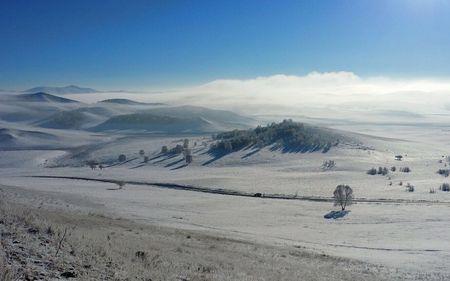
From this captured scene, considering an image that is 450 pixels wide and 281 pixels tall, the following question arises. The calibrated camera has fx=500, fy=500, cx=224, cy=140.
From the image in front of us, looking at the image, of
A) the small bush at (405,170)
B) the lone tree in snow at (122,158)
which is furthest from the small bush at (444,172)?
the lone tree in snow at (122,158)

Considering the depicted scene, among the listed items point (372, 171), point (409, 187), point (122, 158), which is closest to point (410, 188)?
point (409, 187)

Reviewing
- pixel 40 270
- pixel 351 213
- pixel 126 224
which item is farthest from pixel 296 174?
pixel 40 270

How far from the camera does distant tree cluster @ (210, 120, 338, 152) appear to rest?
336 ft

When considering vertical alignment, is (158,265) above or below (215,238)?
above

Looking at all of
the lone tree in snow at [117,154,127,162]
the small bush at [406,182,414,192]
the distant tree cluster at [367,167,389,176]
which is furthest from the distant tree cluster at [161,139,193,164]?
the small bush at [406,182,414,192]

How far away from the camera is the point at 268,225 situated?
3997 centimetres

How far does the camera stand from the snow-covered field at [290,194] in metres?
32.2

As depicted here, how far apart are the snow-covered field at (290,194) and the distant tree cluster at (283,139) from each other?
4956 millimetres

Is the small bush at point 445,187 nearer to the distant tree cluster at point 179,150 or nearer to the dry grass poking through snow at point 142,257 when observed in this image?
the dry grass poking through snow at point 142,257

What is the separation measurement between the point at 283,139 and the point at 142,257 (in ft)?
299

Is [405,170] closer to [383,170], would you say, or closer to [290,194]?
[383,170]

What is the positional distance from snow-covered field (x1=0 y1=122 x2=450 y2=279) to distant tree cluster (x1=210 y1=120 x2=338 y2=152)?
16.3ft

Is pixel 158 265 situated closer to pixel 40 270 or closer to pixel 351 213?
pixel 40 270

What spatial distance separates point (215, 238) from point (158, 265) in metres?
11.8
